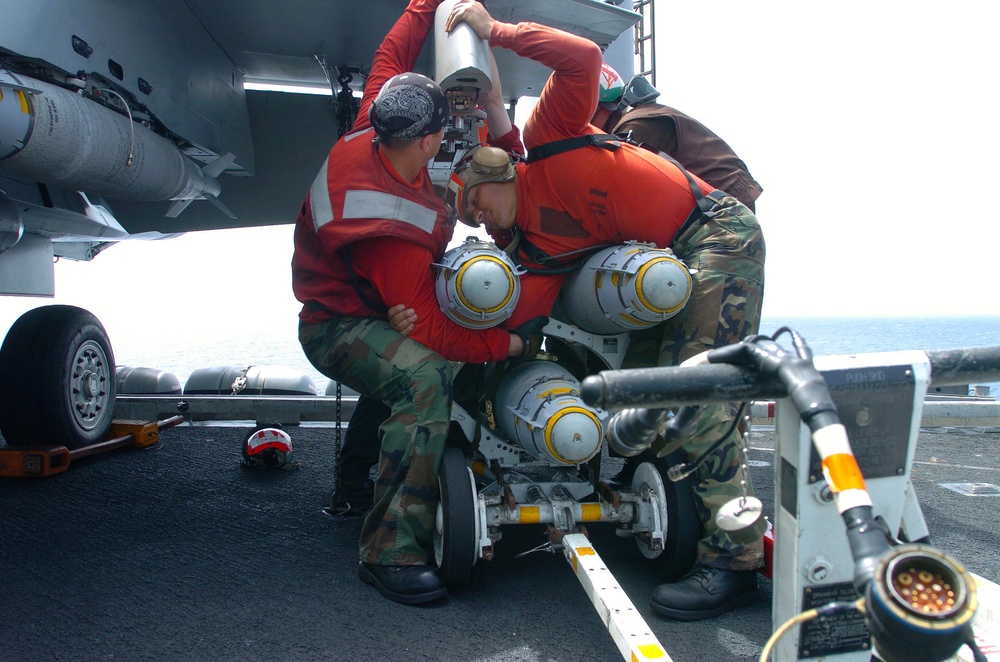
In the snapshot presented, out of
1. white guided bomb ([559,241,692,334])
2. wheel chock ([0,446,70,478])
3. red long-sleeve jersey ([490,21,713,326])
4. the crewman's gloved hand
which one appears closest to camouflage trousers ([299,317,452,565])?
the crewman's gloved hand

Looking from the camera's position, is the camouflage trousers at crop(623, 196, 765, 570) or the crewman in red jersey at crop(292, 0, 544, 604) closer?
the camouflage trousers at crop(623, 196, 765, 570)

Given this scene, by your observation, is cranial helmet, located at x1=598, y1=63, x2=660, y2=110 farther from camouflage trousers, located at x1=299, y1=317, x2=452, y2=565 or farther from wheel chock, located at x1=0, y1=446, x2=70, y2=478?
wheel chock, located at x1=0, y1=446, x2=70, y2=478

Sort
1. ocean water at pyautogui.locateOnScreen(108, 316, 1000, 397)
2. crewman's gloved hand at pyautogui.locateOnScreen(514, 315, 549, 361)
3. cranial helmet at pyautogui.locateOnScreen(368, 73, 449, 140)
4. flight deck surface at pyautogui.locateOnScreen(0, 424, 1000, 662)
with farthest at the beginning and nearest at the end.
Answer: ocean water at pyautogui.locateOnScreen(108, 316, 1000, 397), crewman's gloved hand at pyautogui.locateOnScreen(514, 315, 549, 361), cranial helmet at pyautogui.locateOnScreen(368, 73, 449, 140), flight deck surface at pyautogui.locateOnScreen(0, 424, 1000, 662)

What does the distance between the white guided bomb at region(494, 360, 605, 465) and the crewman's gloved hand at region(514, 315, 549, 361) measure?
0.05 metres

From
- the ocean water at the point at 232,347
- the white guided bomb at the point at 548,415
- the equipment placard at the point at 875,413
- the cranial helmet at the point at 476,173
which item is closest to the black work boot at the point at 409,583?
the white guided bomb at the point at 548,415

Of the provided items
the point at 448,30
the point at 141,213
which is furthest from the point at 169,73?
the point at 141,213

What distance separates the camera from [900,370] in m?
1.07

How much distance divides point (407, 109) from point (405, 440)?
1214mm

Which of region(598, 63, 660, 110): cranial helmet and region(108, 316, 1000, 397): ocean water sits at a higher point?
region(598, 63, 660, 110): cranial helmet

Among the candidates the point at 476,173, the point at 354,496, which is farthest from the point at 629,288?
the point at 354,496

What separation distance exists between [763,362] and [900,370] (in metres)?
0.24

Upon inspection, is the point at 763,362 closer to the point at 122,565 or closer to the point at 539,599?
the point at 539,599

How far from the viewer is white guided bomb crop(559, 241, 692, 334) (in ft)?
8.58

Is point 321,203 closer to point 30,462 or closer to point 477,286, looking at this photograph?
point 477,286
